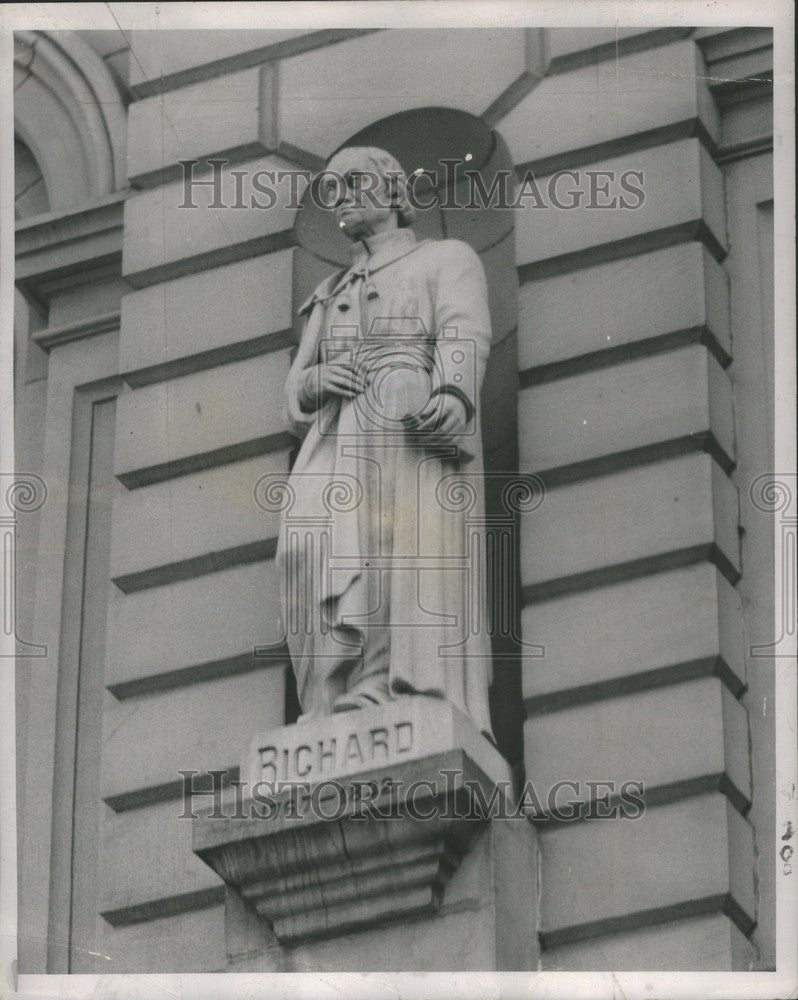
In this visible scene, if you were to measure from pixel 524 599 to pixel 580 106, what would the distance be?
1786 mm

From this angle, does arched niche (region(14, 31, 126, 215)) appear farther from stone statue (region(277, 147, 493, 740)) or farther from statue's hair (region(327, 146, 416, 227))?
stone statue (region(277, 147, 493, 740))

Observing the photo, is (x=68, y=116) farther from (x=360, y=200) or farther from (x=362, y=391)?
(x=362, y=391)

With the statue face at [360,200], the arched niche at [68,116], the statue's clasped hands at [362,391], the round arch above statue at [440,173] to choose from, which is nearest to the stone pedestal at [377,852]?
the statue's clasped hands at [362,391]

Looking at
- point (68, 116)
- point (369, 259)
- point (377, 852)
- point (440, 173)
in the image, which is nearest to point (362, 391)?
point (369, 259)

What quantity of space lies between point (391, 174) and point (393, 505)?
1273 millimetres

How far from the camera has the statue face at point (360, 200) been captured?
11188 millimetres

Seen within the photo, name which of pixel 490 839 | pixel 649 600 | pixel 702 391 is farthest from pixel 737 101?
pixel 490 839

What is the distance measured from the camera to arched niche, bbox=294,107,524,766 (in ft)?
36.7

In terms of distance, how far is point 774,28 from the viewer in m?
11.4

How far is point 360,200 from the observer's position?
11195 millimetres

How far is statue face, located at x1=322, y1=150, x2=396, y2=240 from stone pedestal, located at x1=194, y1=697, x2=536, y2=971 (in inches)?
69.2

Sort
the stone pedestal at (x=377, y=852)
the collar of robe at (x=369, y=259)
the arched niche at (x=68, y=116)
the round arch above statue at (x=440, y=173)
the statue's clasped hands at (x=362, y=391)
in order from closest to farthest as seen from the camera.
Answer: the stone pedestal at (x=377, y=852) < the statue's clasped hands at (x=362, y=391) < the collar of robe at (x=369, y=259) < the round arch above statue at (x=440, y=173) < the arched niche at (x=68, y=116)

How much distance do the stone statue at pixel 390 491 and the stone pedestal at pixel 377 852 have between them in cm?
16

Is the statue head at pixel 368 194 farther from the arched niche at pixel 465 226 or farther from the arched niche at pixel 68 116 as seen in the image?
the arched niche at pixel 68 116
